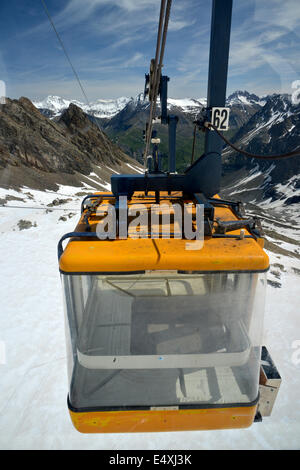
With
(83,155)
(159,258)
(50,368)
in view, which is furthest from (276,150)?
(159,258)

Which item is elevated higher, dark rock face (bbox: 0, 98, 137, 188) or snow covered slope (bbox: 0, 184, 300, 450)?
dark rock face (bbox: 0, 98, 137, 188)

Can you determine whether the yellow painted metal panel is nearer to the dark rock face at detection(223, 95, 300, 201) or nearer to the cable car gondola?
the cable car gondola

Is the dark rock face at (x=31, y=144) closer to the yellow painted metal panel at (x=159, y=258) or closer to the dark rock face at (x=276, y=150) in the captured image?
the yellow painted metal panel at (x=159, y=258)

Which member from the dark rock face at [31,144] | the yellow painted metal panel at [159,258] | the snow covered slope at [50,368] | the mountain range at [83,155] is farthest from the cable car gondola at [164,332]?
the dark rock face at [31,144]

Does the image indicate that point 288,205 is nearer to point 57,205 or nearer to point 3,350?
point 57,205

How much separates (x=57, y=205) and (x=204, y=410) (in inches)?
774

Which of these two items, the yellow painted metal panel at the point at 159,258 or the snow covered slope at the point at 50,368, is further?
the snow covered slope at the point at 50,368

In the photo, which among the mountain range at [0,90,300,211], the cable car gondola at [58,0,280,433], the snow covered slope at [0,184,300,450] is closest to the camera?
the cable car gondola at [58,0,280,433]

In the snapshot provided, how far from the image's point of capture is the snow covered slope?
5570 mm

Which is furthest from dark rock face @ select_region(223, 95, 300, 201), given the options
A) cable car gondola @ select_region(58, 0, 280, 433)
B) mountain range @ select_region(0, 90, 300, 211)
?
cable car gondola @ select_region(58, 0, 280, 433)

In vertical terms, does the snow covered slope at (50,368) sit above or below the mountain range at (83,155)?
below

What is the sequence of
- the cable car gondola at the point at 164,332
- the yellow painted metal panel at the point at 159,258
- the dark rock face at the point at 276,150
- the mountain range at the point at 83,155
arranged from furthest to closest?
the dark rock face at the point at 276,150
the mountain range at the point at 83,155
the cable car gondola at the point at 164,332
the yellow painted metal panel at the point at 159,258

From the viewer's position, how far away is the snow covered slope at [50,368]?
5.57 m

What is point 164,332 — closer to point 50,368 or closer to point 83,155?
point 50,368
